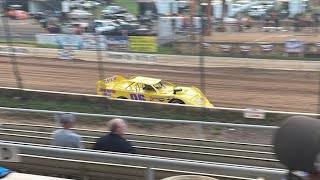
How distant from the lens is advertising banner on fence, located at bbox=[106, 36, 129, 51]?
2248 cm

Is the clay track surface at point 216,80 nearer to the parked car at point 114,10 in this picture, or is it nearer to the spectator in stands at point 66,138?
the parked car at point 114,10

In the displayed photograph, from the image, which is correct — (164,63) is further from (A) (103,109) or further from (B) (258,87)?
(A) (103,109)

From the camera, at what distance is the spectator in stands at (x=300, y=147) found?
66.9 inches

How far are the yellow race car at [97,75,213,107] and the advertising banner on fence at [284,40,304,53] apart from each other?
11.3m

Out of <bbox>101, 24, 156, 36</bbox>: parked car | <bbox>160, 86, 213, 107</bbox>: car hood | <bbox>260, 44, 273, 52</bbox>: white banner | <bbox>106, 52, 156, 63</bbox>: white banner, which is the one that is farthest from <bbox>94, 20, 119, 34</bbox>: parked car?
<bbox>160, 86, 213, 107</bbox>: car hood

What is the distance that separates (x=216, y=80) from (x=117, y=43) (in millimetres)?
5848

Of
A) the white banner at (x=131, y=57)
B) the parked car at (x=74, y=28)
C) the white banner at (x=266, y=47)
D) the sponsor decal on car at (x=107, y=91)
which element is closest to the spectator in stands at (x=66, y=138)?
the sponsor decal on car at (x=107, y=91)

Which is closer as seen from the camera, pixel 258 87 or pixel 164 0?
pixel 258 87

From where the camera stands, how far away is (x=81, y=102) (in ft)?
51.8

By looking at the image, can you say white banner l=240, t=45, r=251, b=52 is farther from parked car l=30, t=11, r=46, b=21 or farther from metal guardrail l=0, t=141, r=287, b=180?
metal guardrail l=0, t=141, r=287, b=180

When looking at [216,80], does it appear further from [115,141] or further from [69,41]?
[115,141]

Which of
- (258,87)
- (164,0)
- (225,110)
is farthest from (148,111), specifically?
(164,0)

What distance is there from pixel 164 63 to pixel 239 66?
14.0 ft

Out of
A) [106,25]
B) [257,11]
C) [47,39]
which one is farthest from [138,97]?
[257,11]
